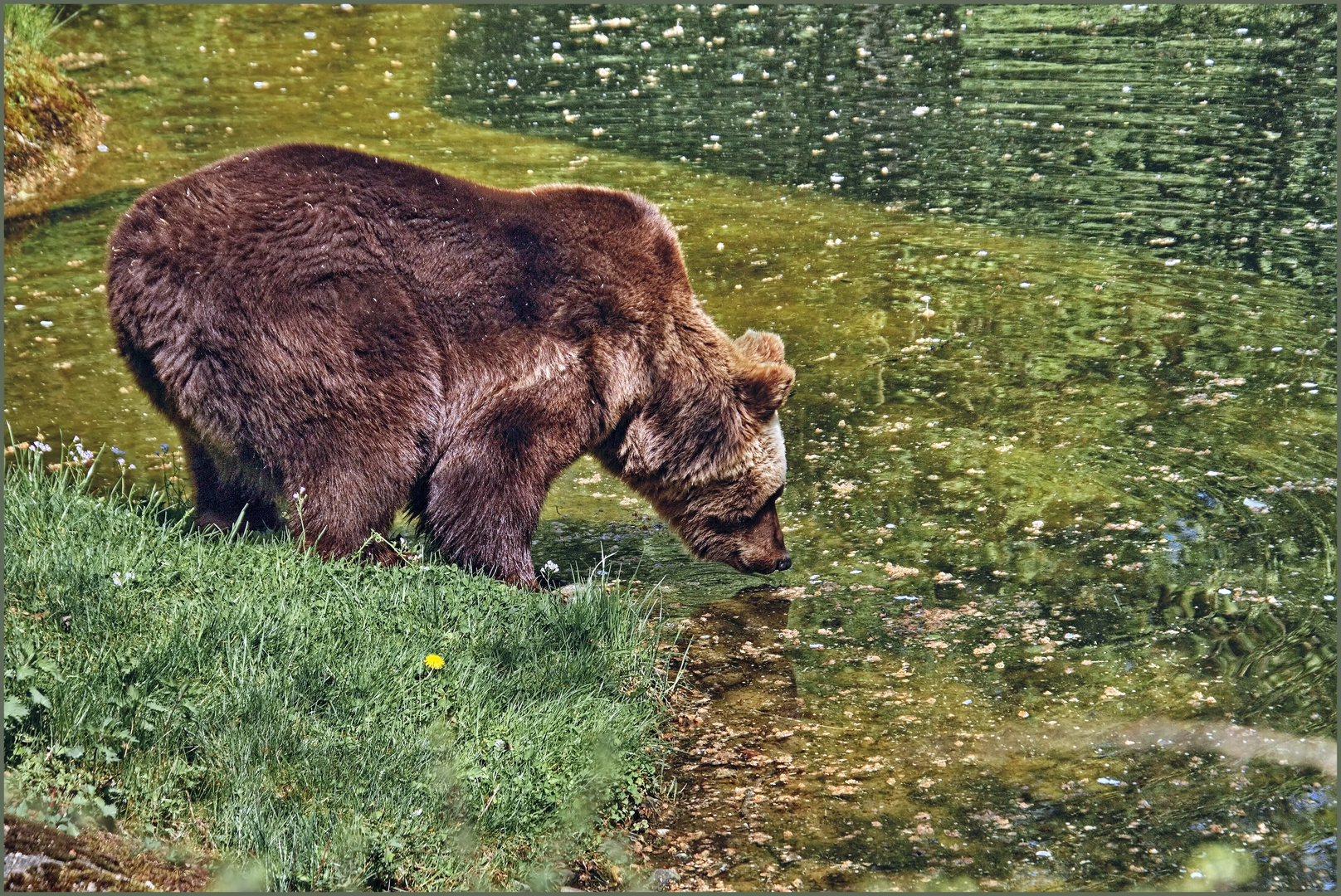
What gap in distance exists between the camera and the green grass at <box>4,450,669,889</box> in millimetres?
3711

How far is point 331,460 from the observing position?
16.9ft

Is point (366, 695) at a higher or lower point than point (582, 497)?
higher

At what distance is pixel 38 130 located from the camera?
1203 centimetres

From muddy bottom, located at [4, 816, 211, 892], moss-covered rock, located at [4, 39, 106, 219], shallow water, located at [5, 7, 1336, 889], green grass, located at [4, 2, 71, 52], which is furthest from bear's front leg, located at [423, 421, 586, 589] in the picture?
green grass, located at [4, 2, 71, 52]

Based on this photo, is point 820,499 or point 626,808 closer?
point 626,808

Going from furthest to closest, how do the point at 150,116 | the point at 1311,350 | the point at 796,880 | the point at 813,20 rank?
1. the point at 813,20
2. the point at 150,116
3. the point at 1311,350
4. the point at 796,880

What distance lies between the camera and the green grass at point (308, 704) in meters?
3.71

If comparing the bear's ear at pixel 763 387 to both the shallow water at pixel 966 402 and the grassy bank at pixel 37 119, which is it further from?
the grassy bank at pixel 37 119

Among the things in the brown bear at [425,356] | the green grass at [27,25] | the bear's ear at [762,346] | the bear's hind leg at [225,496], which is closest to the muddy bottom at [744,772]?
the brown bear at [425,356]

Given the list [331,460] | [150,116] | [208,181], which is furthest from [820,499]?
[150,116]

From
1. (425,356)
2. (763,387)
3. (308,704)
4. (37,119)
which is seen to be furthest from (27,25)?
(308,704)

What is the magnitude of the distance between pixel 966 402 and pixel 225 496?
4.20 meters

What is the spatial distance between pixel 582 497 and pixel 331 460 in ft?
6.99

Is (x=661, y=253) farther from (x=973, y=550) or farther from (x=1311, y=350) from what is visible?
(x=1311, y=350)
